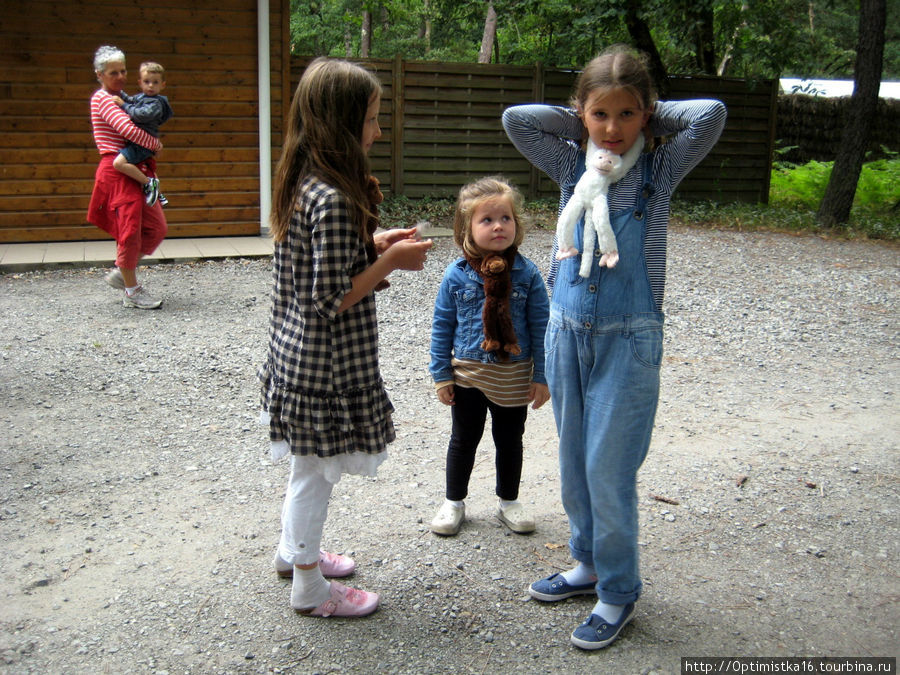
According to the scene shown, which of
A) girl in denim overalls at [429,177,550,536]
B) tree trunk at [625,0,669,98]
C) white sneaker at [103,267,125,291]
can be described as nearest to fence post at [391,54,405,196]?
tree trunk at [625,0,669,98]

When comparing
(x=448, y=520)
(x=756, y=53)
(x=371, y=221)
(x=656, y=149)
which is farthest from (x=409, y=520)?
(x=756, y=53)

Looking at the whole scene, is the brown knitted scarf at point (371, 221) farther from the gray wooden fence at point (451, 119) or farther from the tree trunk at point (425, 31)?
the tree trunk at point (425, 31)

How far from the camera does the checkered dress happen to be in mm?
2480

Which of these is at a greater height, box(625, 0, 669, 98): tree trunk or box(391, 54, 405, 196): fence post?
box(625, 0, 669, 98): tree trunk

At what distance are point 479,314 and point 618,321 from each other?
2.58ft

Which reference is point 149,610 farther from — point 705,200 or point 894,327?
point 705,200

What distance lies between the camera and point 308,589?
2.83 metres

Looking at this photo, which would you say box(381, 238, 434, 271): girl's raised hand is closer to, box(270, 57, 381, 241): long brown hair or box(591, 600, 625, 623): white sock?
box(270, 57, 381, 241): long brown hair

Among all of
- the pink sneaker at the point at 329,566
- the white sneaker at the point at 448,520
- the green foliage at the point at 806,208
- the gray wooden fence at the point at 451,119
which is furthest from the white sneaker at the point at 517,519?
the green foliage at the point at 806,208

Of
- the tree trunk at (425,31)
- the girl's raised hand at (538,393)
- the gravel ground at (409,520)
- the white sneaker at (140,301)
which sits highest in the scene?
the tree trunk at (425,31)

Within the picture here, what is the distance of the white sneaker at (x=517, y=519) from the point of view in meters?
3.47

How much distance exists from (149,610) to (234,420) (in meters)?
1.87

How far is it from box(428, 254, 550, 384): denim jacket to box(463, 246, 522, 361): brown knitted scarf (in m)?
0.04

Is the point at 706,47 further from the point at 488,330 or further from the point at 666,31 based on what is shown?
the point at 488,330
